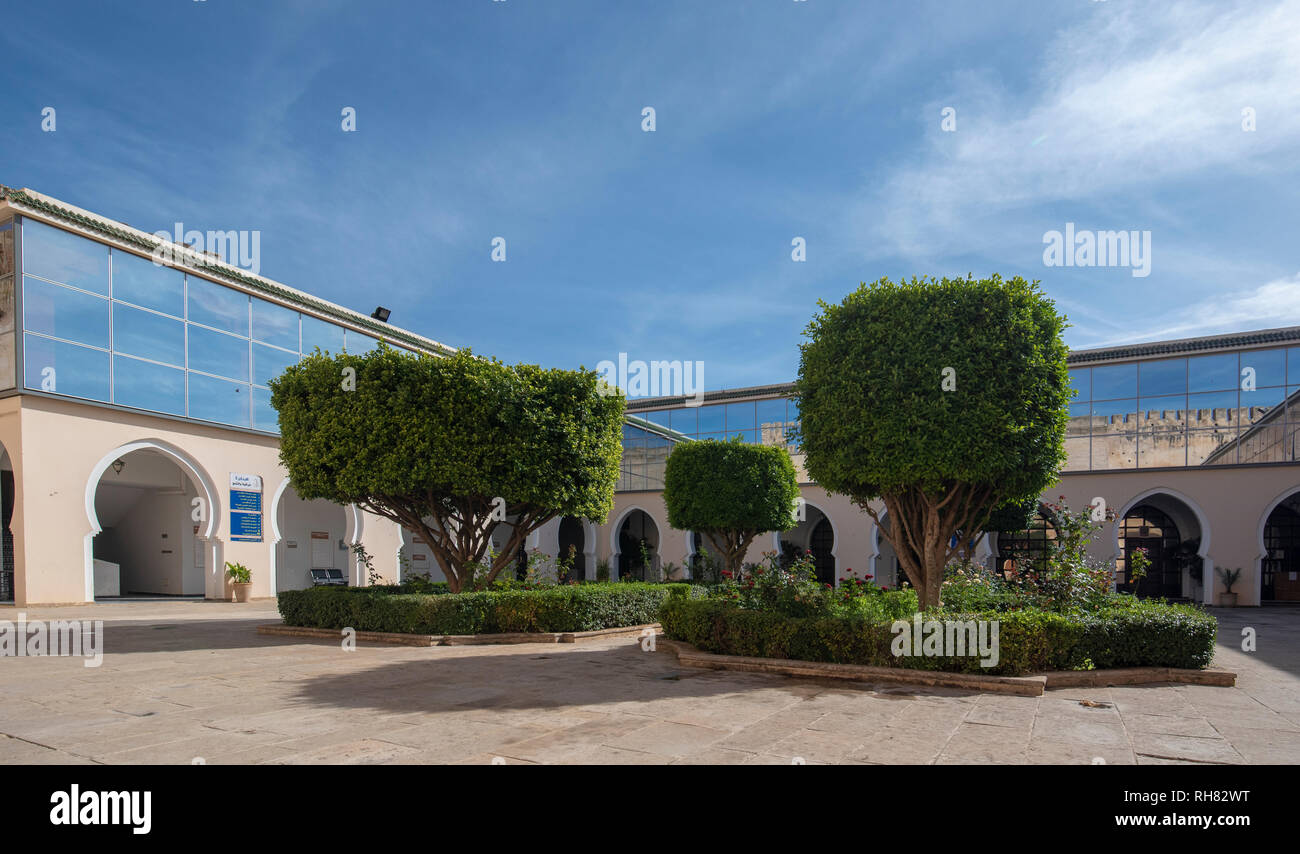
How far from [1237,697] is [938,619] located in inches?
124

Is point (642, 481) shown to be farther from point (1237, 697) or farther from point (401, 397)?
point (1237, 697)

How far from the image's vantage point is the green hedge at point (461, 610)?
1423cm

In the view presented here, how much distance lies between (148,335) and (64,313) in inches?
102

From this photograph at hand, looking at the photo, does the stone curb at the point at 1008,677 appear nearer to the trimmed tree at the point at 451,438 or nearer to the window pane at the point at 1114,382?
the trimmed tree at the point at 451,438

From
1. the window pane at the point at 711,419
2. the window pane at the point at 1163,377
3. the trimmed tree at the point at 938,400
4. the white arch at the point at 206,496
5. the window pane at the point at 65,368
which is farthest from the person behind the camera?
the window pane at the point at 711,419

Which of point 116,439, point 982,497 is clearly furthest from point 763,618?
point 116,439

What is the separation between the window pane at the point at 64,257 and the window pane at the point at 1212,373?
3510 cm

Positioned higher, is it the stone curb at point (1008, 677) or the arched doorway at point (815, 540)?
the stone curb at point (1008, 677)

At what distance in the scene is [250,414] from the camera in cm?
2773

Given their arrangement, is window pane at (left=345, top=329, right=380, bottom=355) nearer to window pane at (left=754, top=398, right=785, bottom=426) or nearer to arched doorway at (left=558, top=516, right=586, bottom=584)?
arched doorway at (left=558, top=516, right=586, bottom=584)

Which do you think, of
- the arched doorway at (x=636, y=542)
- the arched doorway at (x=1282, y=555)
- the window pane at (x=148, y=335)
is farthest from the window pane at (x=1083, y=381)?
the window pane at (x=148, y=335)

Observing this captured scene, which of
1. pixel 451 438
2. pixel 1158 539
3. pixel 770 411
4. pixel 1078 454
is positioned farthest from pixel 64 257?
pixel 1158 539

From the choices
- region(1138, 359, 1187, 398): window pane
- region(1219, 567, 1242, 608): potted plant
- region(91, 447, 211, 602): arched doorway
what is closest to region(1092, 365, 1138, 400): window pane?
region(1138, 359, 1187, 398): window pane

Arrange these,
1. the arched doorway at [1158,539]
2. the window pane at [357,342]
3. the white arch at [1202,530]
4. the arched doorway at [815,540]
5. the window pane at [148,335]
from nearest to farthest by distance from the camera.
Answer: the window pane at [148,335] → the white arch at [1202,530] → the arched doorway at [1158,539] → the window pane at [357,342] → the arched doorway at [815,540]
